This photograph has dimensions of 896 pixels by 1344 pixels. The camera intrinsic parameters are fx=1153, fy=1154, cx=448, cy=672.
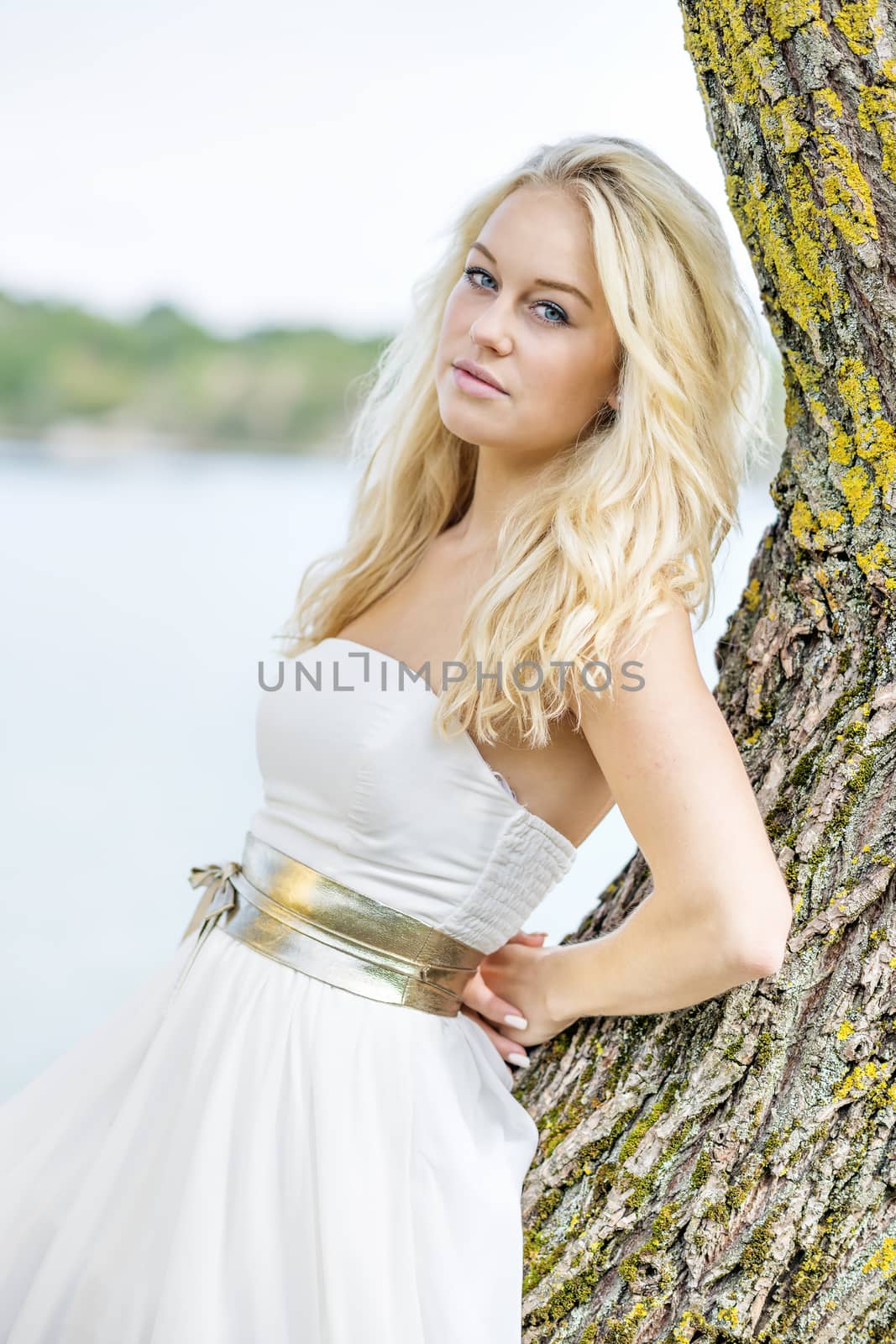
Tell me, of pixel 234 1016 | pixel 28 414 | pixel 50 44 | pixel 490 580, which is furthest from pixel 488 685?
pixel 50 44

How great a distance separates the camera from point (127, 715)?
273 inches

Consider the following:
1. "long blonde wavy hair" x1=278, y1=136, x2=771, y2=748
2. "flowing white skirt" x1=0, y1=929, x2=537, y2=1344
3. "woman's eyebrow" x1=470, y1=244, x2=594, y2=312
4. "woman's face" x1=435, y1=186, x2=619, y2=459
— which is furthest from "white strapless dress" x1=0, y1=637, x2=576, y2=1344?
"woman's eyebrow" x1=470, y1=244, x2=594, y2=312

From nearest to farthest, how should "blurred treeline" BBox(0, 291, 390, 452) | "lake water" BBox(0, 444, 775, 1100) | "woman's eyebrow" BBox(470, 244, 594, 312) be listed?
"woman's eyebrow" BBox(470, 244, 594, 312) < "lake water" BBox(0, 444, 775, 1100) < "blurred treeline" BBox(0, 291, 390, 452)

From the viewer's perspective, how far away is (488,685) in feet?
4.21

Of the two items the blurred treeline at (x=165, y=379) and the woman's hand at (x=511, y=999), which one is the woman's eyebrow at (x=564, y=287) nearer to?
the woman's hand at (x=511, y=999)

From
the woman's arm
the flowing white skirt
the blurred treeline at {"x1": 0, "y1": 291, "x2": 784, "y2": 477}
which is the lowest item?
the flowing white skirt

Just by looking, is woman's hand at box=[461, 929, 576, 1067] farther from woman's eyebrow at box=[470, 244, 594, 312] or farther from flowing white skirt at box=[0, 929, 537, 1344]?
woman's eyebrow at box=[470, 244, 594, 312]

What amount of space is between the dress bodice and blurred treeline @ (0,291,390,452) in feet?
40.2

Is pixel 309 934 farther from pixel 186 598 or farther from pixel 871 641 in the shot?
pixel 186 598

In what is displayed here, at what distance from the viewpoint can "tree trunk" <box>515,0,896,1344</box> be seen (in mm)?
1196

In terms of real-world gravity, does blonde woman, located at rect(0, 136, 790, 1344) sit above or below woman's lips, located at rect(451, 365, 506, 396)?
below

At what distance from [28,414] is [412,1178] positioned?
1560 cm

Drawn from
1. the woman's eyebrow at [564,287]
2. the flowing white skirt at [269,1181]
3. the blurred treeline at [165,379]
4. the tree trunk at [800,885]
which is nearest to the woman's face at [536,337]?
the woman's eyebrow at [564,287]

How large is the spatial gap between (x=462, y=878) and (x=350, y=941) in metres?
0.15
